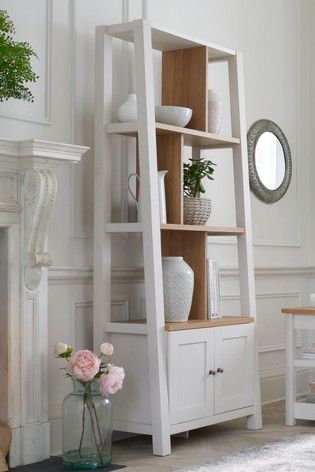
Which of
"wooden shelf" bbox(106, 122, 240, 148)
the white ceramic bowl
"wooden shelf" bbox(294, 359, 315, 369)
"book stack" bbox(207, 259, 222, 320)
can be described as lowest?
"wooden shelf" bbox(294, 359, 315, 369)

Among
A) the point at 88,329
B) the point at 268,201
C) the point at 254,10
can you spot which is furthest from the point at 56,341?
the point at 254,10

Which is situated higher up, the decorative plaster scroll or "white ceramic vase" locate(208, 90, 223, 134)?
"white ceramic vase" locate(208, 90, 223, 134)

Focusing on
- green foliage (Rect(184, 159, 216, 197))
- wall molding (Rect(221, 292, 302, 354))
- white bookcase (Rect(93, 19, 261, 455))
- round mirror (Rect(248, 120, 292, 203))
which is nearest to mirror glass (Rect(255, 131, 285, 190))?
round mirror (Rect(248, 120, 292, 203))

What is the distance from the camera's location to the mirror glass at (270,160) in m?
6.21

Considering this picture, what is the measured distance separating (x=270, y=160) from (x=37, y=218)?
8.06 feet

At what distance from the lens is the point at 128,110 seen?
15.5 ft

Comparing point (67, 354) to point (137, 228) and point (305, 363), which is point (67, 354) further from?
point (305, 363)

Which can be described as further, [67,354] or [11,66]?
[67,354]

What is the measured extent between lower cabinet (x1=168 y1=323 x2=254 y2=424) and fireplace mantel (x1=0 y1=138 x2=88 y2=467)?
26.5 inches

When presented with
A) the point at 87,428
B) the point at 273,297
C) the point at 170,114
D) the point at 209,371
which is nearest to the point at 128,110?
the point at 170,114

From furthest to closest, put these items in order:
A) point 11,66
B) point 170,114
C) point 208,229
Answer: point 208,229
point 170,114
point 11,66

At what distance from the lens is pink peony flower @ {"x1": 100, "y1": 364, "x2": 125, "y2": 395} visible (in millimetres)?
4270

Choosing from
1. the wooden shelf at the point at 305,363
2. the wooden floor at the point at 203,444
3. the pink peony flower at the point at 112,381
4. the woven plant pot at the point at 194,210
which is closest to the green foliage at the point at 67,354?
the pink peony flower at the point at 112,381

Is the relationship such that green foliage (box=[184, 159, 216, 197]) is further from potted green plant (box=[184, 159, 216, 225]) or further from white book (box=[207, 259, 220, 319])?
white book (box=[207, 259, 220, 319])
